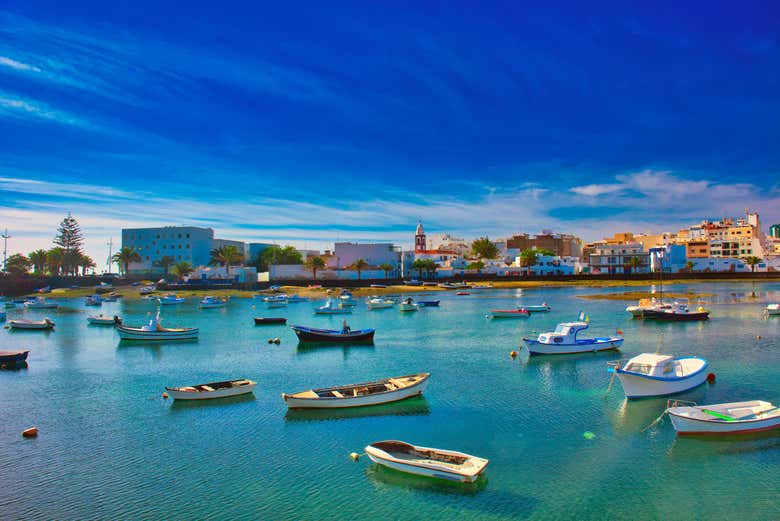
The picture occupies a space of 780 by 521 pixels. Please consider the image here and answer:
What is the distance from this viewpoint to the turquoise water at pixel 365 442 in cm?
1775

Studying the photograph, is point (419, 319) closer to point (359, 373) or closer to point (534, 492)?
point (359, 373)

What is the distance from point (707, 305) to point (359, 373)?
69.2m

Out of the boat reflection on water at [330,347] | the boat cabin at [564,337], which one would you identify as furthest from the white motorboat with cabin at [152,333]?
the boat cabin at [564,337]

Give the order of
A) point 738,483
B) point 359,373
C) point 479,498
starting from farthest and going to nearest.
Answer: point 359,373
point 738,483
point 479,498

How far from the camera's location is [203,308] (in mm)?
93250

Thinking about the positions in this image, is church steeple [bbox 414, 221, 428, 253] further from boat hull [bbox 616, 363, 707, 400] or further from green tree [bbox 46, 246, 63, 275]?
boat hull [bbox 616, 363, 707, 400]

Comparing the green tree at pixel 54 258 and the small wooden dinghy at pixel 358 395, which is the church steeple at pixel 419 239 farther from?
the small wooden dinghy at pixel 358 395

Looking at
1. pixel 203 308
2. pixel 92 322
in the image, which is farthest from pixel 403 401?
pixel 203 308

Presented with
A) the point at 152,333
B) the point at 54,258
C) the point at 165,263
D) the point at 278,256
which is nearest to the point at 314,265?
the point at 278,256

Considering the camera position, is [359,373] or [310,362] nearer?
[359,373]

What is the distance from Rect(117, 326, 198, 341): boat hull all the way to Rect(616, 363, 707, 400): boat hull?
A: 41959 mm

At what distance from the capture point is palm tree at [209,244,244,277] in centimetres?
14360

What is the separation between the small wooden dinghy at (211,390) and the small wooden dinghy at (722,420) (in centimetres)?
2229

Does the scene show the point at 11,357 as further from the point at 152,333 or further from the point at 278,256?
the point at 278,256
